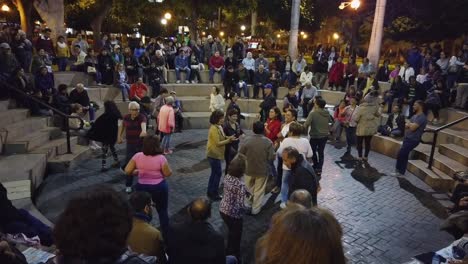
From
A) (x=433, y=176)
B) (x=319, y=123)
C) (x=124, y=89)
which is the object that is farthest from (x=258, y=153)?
(x=124, y=89)

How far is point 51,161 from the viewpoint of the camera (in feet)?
28.9

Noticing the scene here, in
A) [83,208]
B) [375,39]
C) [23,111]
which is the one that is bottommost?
[23,111]

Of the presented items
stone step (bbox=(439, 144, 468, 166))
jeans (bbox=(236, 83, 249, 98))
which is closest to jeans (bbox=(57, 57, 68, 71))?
jeans (bbox=(236, 83, 249, 98))

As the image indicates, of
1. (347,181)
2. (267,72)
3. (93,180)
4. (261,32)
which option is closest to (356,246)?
(347,181)

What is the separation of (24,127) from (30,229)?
20.6 feet

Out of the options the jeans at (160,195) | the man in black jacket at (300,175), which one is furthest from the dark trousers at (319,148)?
the jeans at (160,195)

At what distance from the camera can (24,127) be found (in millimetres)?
9844

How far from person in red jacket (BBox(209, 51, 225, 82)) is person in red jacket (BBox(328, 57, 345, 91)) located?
4.82 m

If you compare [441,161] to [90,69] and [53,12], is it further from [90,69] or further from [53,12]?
[53,12]

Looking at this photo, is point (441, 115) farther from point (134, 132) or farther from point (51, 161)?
point (51, 161)

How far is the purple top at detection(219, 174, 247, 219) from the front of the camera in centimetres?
497

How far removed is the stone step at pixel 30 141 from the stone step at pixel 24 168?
34cm

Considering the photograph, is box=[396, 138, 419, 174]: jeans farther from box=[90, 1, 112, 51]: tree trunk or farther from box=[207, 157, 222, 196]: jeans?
box=[90, 1, 112, 51]: tree trunk

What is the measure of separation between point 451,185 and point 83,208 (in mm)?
8752
